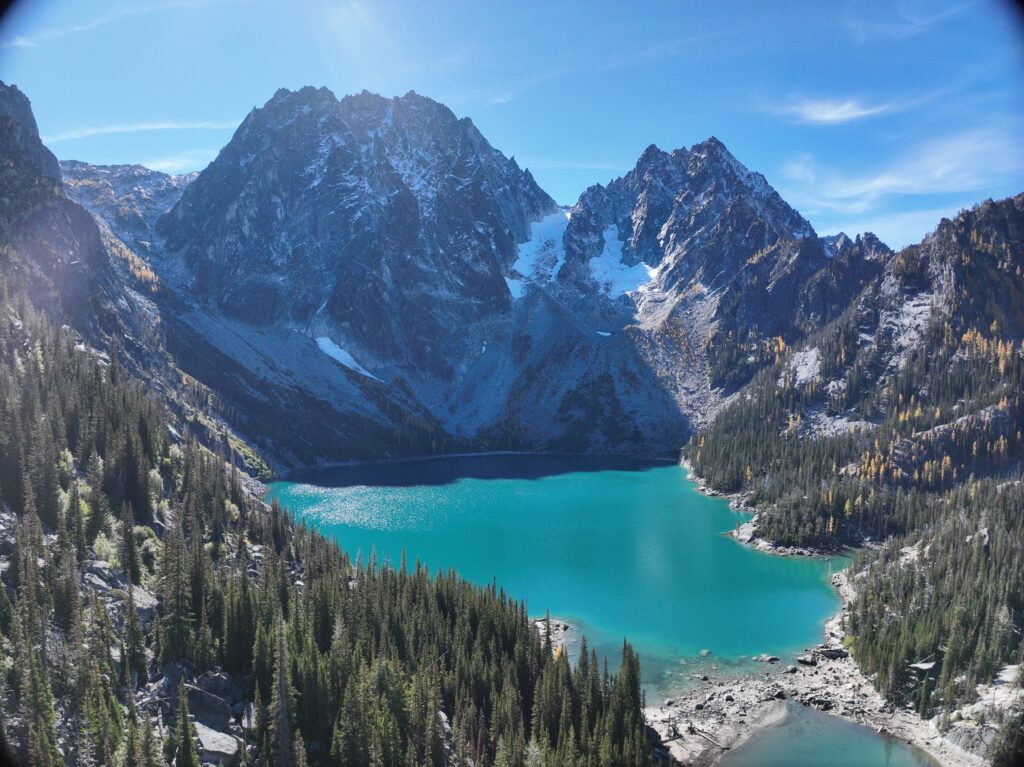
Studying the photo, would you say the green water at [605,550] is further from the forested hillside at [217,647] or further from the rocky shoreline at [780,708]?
the forested hillside at [217,647]

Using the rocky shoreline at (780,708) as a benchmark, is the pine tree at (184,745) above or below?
above

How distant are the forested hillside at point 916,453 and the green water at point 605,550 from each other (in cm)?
858

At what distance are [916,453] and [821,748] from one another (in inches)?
3303

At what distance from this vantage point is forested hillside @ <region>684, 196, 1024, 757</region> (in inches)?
2313

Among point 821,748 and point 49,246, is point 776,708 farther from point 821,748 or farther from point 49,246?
point 49,246

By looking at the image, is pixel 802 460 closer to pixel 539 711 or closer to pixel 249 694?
pixel 539 711

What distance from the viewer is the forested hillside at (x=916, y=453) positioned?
2313 inches

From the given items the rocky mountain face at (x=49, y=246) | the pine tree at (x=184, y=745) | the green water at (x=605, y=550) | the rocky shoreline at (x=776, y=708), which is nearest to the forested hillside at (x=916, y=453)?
the rocky shoreline at (x=776, y=708)

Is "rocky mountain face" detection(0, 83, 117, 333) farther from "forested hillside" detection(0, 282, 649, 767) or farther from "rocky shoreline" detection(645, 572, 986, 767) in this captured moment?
"rocky shoreline" detection(645, 572, 986, 767)

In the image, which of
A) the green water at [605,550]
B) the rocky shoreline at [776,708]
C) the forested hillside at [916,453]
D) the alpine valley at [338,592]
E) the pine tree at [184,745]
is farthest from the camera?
the green water at [605,550]

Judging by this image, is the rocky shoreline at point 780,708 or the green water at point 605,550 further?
the green water at point 605,550

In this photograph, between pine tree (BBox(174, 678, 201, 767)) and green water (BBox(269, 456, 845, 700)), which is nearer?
pine tree (BBox(174, 678, 201, 767))

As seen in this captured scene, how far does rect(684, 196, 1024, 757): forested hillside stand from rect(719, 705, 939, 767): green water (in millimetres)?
5739

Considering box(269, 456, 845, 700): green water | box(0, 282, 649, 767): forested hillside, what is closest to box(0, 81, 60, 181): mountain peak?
box(269, 456, 845, 700): green water
